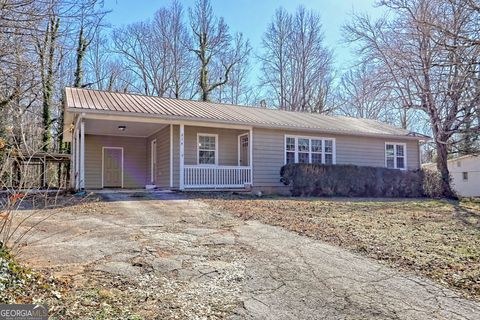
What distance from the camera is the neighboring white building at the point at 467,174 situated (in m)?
27.1

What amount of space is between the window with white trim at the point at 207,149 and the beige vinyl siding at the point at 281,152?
159 centimetres

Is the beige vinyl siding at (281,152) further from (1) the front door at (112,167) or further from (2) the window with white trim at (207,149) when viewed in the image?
(1) the front door at (112,167)

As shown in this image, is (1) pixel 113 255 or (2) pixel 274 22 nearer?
(1) pixel 113 255

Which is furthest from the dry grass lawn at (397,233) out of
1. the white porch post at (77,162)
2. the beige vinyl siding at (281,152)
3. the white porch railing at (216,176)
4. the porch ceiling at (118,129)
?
the porch ceiling at (118,129)

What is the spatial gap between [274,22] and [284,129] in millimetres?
18137

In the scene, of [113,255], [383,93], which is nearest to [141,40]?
[383,93]

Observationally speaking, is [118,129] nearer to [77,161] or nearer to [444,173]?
[77,161]

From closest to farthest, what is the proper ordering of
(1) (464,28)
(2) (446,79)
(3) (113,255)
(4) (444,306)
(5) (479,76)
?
(4) (444,306)
(3) (113,255)
(1) (464,28)
(5) (479,76)
(2) (446,79)

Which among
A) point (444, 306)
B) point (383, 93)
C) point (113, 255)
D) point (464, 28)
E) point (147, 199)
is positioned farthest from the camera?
point (383, 93)

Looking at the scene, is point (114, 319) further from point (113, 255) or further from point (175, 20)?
point (175, 20)

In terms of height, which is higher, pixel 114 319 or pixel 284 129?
pixel 284 129

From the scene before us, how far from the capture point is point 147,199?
10.1 m

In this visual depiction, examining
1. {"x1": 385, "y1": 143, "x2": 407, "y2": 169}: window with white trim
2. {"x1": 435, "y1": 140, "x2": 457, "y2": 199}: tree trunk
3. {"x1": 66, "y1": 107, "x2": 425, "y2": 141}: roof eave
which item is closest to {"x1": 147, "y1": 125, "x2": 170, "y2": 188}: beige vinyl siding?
{"x1": 66, "y1": 107, "x2": 425, "y2": 141}: roof eave

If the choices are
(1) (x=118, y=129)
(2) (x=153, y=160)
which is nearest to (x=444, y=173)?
(2) (x=153, y=160)
